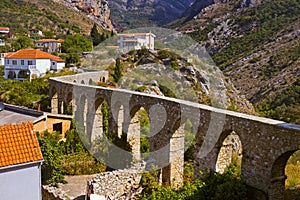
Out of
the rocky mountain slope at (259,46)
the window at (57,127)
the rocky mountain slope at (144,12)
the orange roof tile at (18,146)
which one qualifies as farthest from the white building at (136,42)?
the rocky mountain slope at (144,12)

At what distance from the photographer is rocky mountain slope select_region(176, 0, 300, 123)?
4138cm

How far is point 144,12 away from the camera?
165 metres

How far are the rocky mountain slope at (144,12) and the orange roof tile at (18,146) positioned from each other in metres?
127

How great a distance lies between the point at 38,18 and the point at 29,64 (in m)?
40.4

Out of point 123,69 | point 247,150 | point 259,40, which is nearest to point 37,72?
point 123,69

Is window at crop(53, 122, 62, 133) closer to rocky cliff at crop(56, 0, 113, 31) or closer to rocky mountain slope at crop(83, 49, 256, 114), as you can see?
rocky mountain slope at crop(83, 49, 256, 114)

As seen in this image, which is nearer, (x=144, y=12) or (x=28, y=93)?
(x=28, y=93)

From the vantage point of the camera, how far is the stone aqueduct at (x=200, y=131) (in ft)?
30.8

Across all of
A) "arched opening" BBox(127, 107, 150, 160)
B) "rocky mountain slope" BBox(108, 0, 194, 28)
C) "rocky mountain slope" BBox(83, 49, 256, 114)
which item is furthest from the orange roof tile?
"rocky mountain slope" BBox(108, 0, 194, 28)

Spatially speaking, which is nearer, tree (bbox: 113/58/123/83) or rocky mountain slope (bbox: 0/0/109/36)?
tree (bbox: 113/58/123/83)

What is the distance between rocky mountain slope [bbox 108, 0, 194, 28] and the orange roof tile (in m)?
127

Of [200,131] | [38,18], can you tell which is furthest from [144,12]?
[200,131]

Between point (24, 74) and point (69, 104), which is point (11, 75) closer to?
point (24, 74)

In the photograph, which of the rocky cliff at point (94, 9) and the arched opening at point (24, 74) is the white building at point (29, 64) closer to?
the arched opening at point (24, 74)
